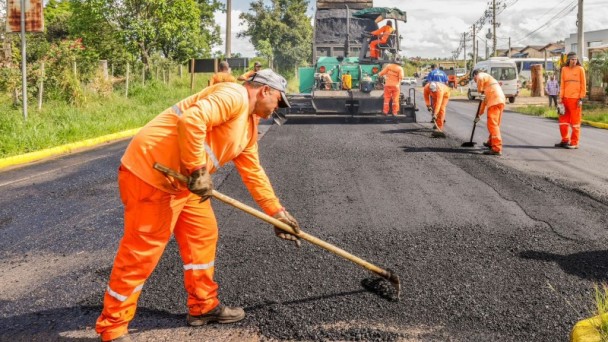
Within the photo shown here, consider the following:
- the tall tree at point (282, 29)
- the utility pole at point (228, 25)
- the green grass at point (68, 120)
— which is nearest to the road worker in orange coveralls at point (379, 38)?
the green grass at point (68, 120)

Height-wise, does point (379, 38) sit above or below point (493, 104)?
above

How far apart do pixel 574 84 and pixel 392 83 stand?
4058 mm

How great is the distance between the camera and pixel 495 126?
387 inches

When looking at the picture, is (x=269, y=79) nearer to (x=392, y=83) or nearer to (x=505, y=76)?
(x=392, y=83)

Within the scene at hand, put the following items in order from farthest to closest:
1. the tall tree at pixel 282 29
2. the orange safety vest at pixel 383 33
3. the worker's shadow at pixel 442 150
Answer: the tall tree at pixel 282 29 → the orange safety vest at pixel 383 33 → the worker's shadow at pixel 442 150

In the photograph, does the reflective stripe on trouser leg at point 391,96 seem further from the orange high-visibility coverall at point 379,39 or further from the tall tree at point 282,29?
the tall tree at point 282,29

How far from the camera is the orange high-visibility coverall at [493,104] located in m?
9.72

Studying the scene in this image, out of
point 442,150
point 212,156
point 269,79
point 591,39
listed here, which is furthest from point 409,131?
point 591,39

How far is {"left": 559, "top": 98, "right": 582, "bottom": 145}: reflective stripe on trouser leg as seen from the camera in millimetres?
10803

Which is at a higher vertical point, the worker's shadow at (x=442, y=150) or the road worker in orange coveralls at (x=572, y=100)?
the road worker in orange coveralls at (x=572, y=100)

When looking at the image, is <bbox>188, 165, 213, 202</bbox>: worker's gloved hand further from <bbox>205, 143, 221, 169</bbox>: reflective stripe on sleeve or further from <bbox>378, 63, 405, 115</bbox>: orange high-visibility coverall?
<bbox>378, 63, 405, 115</bbox>: orange high-visibility coverall

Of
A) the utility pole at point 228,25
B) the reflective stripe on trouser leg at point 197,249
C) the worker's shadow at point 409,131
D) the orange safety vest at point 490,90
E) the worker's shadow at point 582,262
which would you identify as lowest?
the worker's shadow at point 582,262

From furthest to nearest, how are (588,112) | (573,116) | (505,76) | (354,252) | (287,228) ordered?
(505,76), (588,112), (573,116), (354,252), (287,228)

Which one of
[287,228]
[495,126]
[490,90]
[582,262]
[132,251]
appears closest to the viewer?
[132,251]
